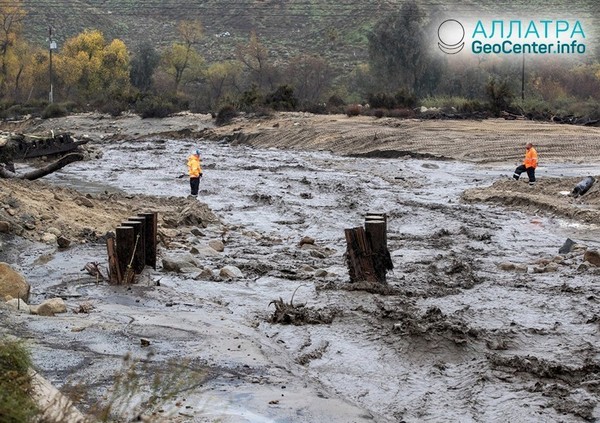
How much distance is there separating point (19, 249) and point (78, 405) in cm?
752

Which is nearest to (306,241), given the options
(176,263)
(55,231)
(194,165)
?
(176,263)

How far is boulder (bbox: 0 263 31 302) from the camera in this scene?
9312 millimetres

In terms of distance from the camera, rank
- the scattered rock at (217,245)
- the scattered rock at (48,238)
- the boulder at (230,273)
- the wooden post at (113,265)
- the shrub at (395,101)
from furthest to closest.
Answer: the shrub at (395,101) < the scattered rock at (217,245) < the scattered rock at (48,238) < the boulder at (230,273) < the wooden post at (113,265)

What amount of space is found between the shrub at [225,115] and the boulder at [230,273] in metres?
40.6

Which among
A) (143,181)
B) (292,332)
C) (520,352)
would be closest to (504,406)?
(520,352)

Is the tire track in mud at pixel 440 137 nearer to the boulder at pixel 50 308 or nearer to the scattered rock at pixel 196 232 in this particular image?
the scattered rock at pixel 196 232

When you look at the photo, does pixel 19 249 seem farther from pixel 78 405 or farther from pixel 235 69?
pixel 235 69

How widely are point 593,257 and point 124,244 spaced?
250 inches

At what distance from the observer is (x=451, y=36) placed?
7388 cm

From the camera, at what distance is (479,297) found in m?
10.9

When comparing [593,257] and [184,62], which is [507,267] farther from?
[184,62]

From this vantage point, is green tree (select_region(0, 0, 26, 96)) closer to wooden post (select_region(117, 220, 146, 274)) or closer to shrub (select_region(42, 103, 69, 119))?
shrub (select_region(42, 103, 69, 119))

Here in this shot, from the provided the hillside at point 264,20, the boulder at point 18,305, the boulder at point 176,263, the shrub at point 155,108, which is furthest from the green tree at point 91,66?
the boulder at point 18,305

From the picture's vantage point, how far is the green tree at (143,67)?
8688 centimetres
